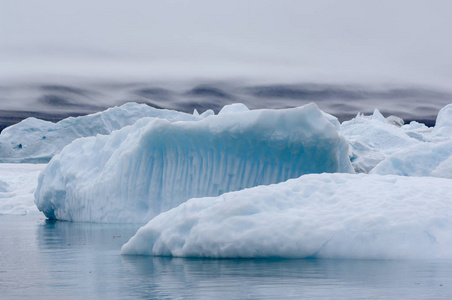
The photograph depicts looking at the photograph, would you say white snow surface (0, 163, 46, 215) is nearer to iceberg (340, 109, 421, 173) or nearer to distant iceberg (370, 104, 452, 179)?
distant iceberg (370, 104, 452, 179)

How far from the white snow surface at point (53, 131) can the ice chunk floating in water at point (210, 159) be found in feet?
112

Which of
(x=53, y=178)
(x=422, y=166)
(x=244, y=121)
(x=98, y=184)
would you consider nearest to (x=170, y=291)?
(x=244, y=121)

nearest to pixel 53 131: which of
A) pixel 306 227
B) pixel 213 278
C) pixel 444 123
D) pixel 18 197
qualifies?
pixel 444 123

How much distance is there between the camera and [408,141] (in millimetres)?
41625

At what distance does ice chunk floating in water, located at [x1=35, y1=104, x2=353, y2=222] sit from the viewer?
54.1ft

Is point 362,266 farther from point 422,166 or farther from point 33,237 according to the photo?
point 422,166

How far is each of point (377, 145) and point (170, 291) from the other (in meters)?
38.9

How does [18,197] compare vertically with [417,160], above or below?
below

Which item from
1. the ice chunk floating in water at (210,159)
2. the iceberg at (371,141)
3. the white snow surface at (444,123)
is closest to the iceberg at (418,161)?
the ice chunk floating in water at (210,159)

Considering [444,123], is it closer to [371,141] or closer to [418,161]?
[371,141]

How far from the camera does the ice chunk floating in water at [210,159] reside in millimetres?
16484

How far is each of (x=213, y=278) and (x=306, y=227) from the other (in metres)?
1.77

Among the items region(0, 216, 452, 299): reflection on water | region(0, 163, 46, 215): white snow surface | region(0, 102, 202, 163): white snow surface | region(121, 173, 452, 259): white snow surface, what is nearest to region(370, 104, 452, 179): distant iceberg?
region(0, 163, 46, 215): white snow surface

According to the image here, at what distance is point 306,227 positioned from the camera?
7.94 meters
